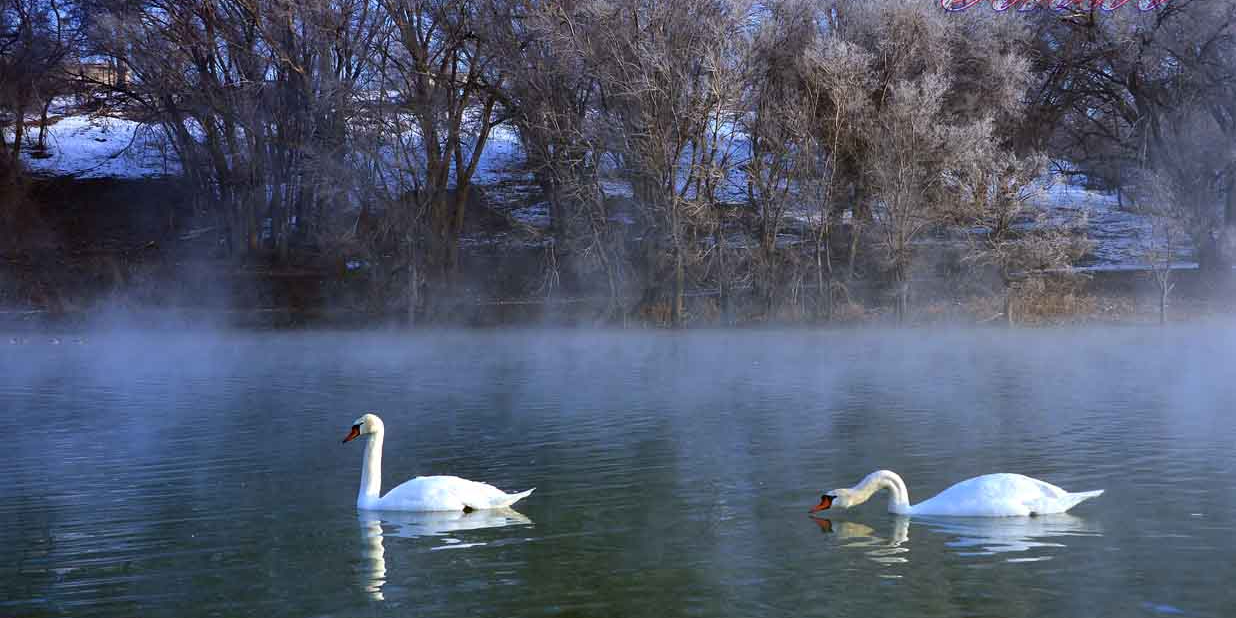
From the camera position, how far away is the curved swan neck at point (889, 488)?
10.9 meters

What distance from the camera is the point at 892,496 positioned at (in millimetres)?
10969

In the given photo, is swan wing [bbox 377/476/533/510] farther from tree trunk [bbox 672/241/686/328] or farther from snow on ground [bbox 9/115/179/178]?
snow on ground [bbox 9/115/179/178]

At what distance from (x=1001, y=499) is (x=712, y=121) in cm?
2816

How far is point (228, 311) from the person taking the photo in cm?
4425

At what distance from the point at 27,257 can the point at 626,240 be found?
74.1ft

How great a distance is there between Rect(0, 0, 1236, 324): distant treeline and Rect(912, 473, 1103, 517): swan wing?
2687cm

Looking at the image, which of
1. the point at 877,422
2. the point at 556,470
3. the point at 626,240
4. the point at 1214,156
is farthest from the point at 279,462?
the point at 1214,156

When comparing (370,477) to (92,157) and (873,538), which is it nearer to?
Result: (873,538)

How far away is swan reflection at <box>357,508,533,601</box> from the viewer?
10023 millimetres

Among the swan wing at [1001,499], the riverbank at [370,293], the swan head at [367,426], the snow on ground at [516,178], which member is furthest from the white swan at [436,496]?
the riverbank at [370,293]

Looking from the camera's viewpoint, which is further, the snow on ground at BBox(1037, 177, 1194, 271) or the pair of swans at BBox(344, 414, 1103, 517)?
the snow on ground at BBox(1037, 177, 1194, 271)

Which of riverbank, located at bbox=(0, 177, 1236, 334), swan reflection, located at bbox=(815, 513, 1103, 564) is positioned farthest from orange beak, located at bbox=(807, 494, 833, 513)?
riverbank, located at bbox=(0, 177, 1236, 334)

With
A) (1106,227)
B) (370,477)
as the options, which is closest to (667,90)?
(1106,227)

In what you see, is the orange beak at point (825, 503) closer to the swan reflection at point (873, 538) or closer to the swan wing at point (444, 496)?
the swan reflection at point (873, 538)
